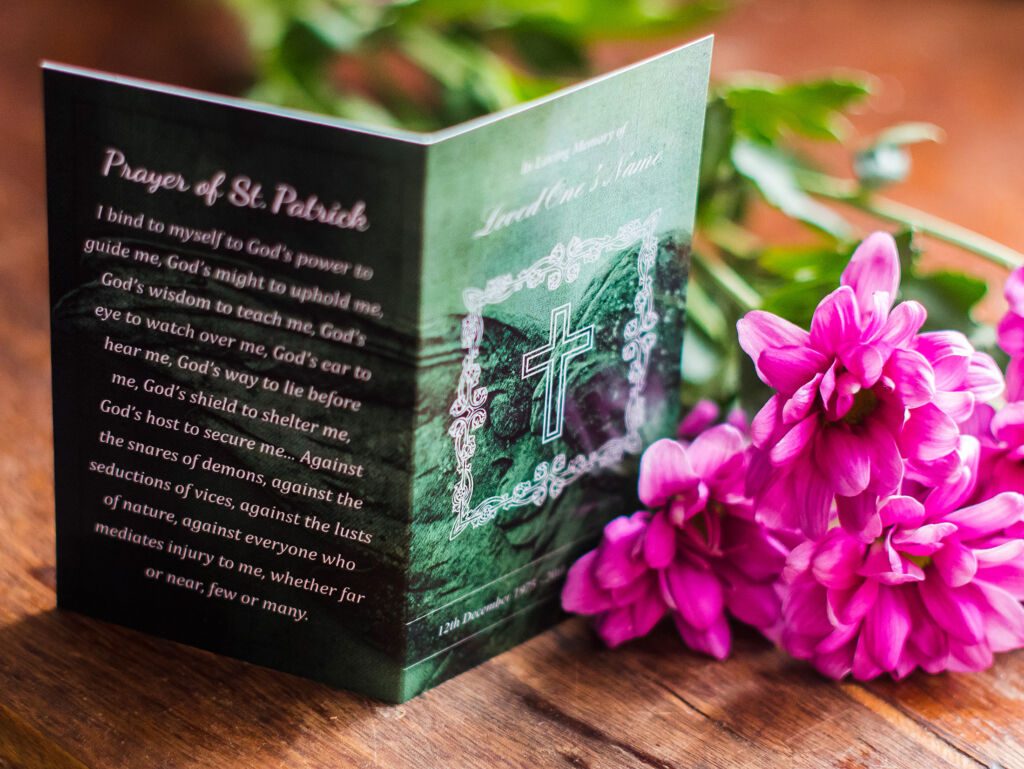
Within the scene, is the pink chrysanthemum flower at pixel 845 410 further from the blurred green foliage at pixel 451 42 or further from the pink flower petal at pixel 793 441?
the blurred green foliage at pixel 451 42

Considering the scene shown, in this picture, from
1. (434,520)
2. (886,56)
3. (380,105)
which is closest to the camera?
(434,520)

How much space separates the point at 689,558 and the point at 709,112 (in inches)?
9.8

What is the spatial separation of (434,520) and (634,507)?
0.39 ft

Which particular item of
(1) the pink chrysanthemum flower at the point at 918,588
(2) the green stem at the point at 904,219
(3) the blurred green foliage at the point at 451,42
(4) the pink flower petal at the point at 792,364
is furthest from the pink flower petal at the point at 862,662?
(3) the blurred green foliage at the point at 451,42

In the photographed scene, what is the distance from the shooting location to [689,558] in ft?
1.44

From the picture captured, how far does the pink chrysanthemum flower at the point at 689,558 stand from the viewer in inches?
16.9

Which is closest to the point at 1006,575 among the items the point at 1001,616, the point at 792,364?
the point at 1001,616

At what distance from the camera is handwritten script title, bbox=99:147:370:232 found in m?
0.36

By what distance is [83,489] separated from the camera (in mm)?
426

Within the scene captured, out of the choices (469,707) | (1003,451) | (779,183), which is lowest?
(469,707)

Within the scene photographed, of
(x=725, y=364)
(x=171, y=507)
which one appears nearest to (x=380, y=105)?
(x=725, y=364)

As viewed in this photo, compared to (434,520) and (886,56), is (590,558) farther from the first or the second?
(886,56)

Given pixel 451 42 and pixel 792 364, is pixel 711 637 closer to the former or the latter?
pixel 792 364

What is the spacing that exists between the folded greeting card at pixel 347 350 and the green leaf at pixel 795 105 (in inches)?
7.8
